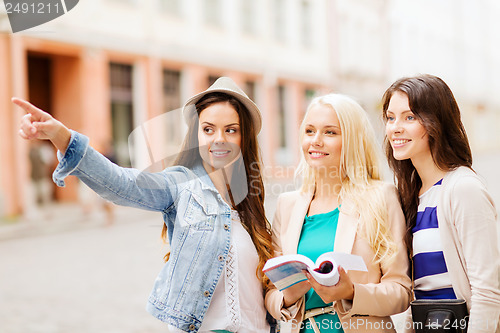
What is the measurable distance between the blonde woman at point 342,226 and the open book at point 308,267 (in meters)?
0.05

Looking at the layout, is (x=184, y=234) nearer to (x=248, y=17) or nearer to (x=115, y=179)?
(x=115, y=179)

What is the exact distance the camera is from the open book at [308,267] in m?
1.89

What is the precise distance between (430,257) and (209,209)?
0.85m

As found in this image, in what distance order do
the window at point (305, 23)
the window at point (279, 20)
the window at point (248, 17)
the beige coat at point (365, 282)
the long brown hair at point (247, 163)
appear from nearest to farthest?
the beige coat at point (365, 282) < the long brown hair at point (247, 163) < the window at point (248, 17) < the window at point (279, 20) < the window at point (305, 23)

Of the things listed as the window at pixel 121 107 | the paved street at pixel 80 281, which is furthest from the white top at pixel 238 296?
the window at pixel 121 107

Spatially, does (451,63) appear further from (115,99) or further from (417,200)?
(417,200)

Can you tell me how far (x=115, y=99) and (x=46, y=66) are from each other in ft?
6.70

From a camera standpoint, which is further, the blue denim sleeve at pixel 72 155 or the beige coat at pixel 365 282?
the beige coat at pixel 365 282

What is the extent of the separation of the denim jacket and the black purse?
28.7 inches

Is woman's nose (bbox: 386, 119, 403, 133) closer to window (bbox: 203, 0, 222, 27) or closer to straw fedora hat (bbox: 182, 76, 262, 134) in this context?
straw fedora hat (bbox: 182, 76, 262, 134)

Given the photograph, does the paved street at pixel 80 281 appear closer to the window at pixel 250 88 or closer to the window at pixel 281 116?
the window at pixel 250 88

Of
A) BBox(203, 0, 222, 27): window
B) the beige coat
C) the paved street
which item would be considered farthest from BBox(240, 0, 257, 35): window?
the beige coat

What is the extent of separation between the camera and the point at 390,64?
1033 inches

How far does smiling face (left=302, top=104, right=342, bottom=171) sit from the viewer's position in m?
2.30
